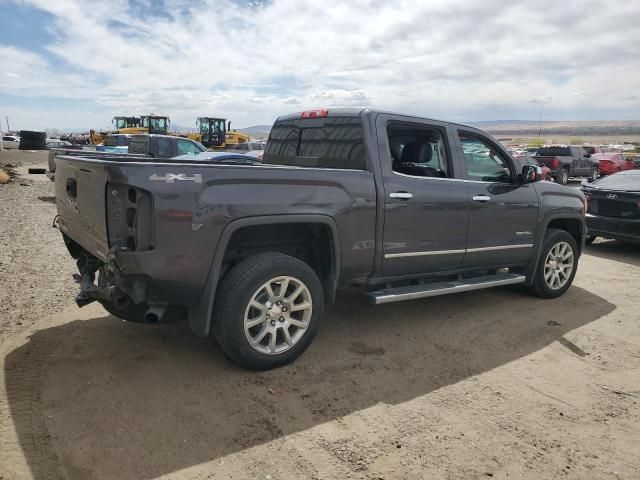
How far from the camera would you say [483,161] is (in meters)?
5.14

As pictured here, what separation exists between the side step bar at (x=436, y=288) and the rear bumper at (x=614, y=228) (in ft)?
14.1

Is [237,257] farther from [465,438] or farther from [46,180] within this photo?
[46,180]

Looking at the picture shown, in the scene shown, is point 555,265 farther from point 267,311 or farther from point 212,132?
point 212,132

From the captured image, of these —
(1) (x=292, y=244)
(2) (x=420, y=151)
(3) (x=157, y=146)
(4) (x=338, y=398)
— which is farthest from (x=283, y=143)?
(3) (x=157, y=146)

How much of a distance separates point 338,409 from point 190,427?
0.93 metres

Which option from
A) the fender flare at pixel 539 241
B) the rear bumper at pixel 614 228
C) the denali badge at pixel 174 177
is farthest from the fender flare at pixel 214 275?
the rear bumper at pixel 614 228

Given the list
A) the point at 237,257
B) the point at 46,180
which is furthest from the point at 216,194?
the point at 46,180

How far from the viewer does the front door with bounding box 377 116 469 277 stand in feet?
13.8

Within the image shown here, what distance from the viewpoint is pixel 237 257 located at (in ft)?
12.2

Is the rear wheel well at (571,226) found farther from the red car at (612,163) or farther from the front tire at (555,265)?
the red car at (612,163)

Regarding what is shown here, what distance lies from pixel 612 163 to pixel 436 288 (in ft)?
77.6

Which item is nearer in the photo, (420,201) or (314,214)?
(314,214)

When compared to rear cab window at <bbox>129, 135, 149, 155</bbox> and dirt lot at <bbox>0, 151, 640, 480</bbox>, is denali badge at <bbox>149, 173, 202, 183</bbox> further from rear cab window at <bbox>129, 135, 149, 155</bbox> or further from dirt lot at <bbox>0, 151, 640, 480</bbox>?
rear cab window at <bbox>129, 135, 149, 155</bbox>

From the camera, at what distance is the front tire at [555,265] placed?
5.68 metres
